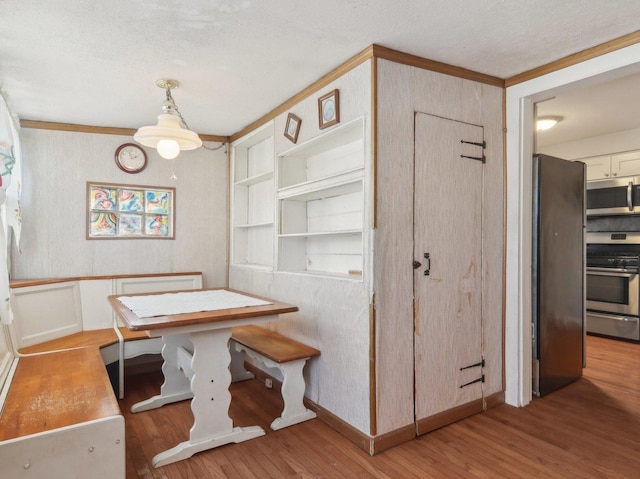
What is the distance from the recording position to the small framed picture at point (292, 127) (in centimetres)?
282

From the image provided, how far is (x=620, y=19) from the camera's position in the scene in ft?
6.36

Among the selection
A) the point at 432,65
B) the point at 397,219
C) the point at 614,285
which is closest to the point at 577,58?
the point at 432,65

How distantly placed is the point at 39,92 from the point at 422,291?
2.96 m

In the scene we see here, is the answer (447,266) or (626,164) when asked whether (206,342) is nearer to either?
(447,266)

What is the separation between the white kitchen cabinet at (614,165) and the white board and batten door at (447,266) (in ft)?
9.00

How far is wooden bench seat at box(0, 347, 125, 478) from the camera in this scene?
1.42m

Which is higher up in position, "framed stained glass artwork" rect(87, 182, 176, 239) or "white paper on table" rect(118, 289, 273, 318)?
"framed stained glass artwork" rect(87, 182, 176, 239)

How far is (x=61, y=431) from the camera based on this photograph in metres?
1.47

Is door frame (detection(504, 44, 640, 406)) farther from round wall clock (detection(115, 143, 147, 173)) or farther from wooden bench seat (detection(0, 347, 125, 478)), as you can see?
round wall clock (detection(115, 143, 147, 173))

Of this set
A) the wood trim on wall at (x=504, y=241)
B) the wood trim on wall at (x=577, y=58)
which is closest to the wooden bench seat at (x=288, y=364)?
the wood trim on wall at (x=504, y=241)

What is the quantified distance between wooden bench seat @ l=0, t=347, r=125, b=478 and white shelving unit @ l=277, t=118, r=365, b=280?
146 cm

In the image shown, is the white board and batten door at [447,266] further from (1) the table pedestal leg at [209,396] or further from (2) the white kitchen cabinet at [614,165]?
(2) the white kitchen cabinet at [614,165]

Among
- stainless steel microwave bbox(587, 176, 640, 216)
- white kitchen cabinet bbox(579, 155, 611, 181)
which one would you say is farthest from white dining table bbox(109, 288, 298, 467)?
white kitchen cabinet bbox(579, 155, 611, 181)

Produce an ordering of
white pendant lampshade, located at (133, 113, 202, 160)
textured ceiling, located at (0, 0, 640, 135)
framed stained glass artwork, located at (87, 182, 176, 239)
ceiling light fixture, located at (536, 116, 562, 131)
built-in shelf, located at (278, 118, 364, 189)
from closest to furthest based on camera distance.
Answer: textured ceiling, located at (0, 0, 640, 135) → white pendant lampshade, located at (133, 113, 202, 160) → built-in shelf, located at (278, 118, 364, 189) → framed stained glass artwork, located at (87, 182, 176, 239) → ceiling light fixture, located at (536, 116, 562, 131)
